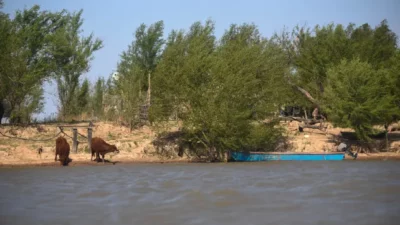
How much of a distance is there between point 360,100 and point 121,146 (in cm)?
1628

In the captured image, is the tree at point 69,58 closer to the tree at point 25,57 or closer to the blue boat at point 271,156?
the tree at point 25,57

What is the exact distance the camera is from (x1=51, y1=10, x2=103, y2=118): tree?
3706 centimetres

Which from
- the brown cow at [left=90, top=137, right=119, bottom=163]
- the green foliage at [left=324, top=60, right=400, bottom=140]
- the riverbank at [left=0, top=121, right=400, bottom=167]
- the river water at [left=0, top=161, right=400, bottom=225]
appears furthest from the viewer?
the green foliage at [left=324, top=60, right=400, bottom=140]

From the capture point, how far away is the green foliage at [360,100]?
34.1m

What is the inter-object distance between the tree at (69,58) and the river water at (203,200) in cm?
1885

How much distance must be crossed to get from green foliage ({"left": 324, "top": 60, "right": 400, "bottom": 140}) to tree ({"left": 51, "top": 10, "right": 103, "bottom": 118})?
708 inches

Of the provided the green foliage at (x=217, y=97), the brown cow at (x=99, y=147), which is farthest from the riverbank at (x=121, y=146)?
the green foliage at (x=217, y=97)

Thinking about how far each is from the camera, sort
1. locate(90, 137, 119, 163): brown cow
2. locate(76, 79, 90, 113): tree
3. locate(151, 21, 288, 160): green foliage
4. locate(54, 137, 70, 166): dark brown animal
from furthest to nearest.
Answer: locate(76, 79, 90, 113): tree < locate(151, 21, 288, 160): green foliage < locate(90, 137, 119, 163): brown cow < locate(54, 137, 70, 166): dark brown animal

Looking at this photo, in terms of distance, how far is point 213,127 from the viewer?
29.4 metres

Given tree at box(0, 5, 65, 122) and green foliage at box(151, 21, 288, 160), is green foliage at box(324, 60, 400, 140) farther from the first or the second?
tree at box(0, 5, 65, 122)

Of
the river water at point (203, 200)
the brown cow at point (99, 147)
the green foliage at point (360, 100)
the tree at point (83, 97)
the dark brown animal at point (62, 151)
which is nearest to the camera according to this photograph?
the river water at point (203, 200)

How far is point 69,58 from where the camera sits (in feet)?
124

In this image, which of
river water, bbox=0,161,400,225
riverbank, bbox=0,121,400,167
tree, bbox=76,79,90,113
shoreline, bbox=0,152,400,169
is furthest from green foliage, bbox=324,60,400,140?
tree, bbox=76,79,90,113

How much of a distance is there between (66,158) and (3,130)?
7.26m
